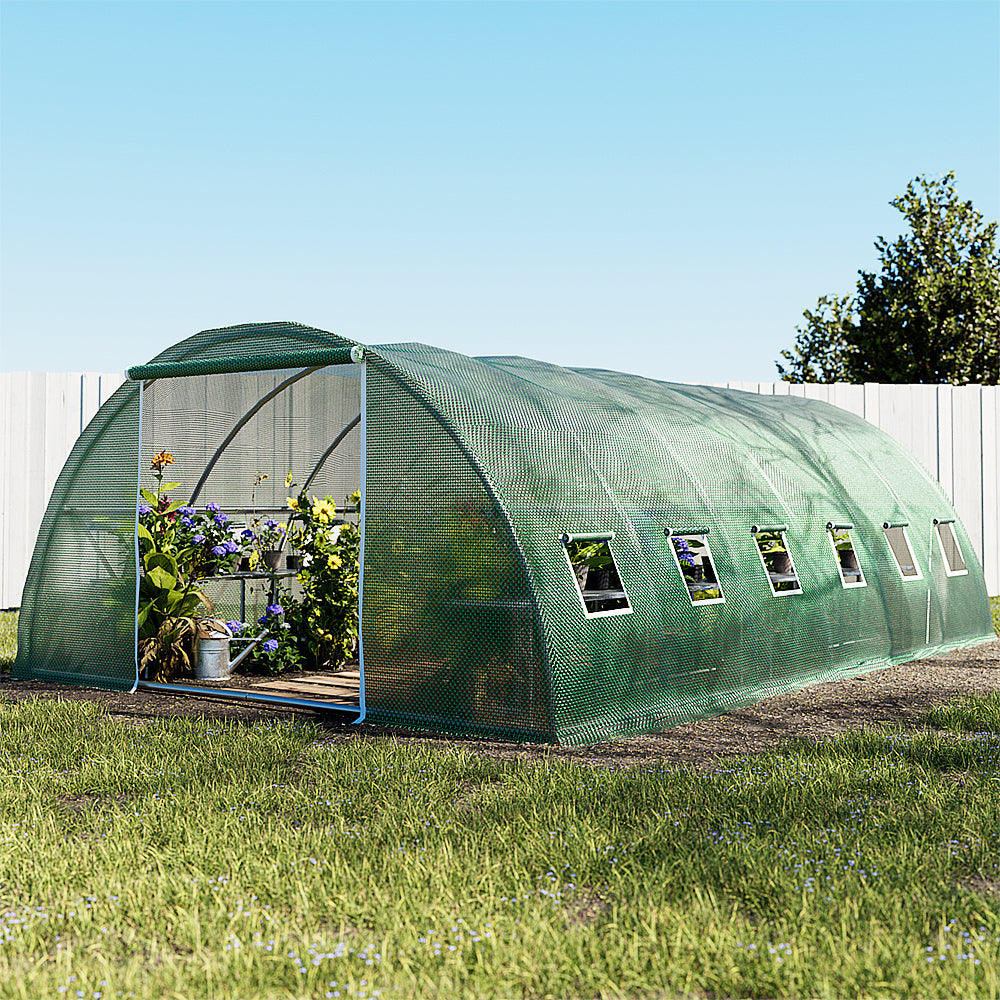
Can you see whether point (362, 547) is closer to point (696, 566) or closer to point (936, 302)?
point (696, 566)

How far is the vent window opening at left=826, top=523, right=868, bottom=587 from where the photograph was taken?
354 inches

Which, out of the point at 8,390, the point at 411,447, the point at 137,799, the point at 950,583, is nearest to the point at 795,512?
the point at 950,583

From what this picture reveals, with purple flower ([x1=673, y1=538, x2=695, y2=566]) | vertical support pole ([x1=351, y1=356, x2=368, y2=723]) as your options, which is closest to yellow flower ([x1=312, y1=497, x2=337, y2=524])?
vertical support pole ([x1=351, y1=356, x2=368, y2=723])

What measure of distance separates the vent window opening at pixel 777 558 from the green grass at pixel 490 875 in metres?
2.63

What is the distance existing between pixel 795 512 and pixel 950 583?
2.57m

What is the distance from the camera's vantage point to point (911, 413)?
14.4 m

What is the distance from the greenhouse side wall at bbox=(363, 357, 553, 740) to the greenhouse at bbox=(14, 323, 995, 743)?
0.5 inches

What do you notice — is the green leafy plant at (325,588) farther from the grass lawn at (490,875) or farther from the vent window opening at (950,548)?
the vent window opening at (950,548)

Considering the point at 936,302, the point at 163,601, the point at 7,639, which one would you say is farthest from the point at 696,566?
the point at 936,302

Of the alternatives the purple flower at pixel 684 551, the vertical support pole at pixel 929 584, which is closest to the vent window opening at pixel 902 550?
the vertical support pole at pixel 929 584

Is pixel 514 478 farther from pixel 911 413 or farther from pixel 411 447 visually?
pixel 911 413

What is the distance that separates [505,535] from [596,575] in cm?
113

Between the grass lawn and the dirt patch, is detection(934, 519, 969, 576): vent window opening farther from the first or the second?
the dirt patch

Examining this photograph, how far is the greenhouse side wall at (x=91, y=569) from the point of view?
314 inches
